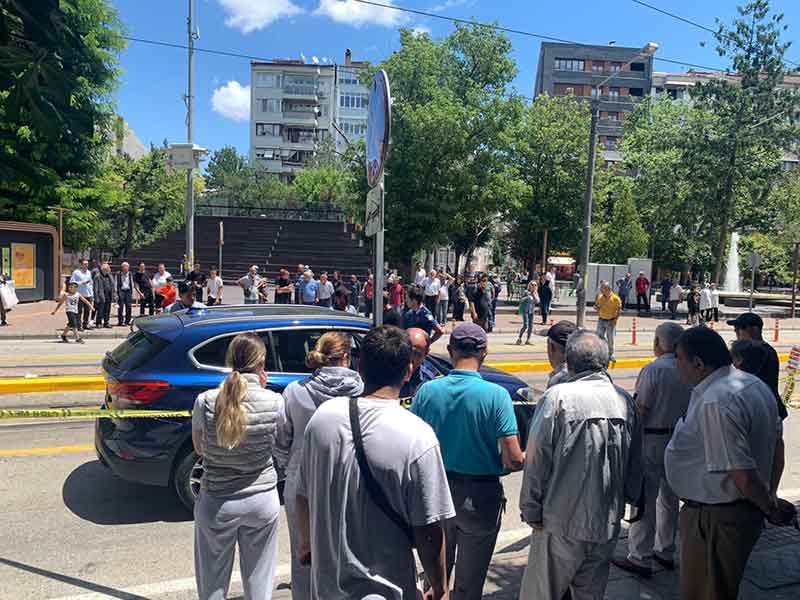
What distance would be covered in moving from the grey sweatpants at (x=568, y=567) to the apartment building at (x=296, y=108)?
84055 millimetres

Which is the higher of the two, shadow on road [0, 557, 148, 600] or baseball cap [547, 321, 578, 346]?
baseball cap [547, 321, 578, 346]

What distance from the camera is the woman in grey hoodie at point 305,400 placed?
330 cm

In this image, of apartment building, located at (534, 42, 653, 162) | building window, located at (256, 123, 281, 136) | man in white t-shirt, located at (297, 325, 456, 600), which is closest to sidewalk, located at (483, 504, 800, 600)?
man in white t-shirt, located at (297, 325, 456, 600)

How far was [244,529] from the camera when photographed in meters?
3.28

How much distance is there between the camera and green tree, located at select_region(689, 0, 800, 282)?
30500 millimetres

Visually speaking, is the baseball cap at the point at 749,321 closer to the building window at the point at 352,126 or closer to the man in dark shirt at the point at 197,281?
the man in dark shirt at the point at 197,281

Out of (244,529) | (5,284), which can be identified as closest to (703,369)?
(244,529)

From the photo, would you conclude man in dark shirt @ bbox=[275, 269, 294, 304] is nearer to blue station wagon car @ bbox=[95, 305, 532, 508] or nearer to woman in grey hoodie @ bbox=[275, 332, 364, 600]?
blue station wagon car @ bbox=[95, 305, 532, 508]

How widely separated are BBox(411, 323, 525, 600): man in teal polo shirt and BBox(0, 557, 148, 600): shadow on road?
6.88 ft

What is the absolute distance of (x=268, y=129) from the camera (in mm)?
87312

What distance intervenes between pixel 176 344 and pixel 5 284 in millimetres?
15423

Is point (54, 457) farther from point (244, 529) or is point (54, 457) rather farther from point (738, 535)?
point (738, 535)

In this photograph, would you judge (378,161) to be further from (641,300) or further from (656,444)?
(641,300)

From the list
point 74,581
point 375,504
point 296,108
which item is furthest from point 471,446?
point 296,108
